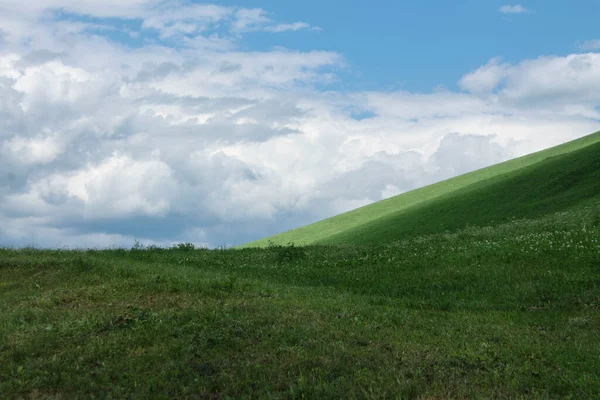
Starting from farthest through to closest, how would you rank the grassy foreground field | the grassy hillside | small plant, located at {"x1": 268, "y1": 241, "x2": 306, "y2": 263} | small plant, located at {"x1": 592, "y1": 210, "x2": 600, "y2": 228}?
the grassy hillside < small plant, located at {"x1": 268, "y1": 241, "x2": 306, "y2": 263} < small plant, located at {"x1": 592, "y1": 210, "x2": 600, "y2": 228} < the grassy foreground field

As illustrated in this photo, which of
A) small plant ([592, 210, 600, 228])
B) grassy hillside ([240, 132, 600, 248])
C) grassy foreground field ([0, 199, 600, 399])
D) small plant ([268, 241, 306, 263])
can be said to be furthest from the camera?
grassy hillside ([240, 132, 600, 248])

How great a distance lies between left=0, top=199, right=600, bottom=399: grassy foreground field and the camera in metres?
10.4

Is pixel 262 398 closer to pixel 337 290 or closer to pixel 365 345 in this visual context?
pixel 365 345

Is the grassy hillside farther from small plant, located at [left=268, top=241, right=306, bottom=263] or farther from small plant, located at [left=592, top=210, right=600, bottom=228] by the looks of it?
small plant, located at [left=268, top=241, right=306, bottom=263]

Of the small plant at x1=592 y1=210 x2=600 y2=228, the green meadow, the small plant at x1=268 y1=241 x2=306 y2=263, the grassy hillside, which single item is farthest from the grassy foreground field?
the grassy hillside

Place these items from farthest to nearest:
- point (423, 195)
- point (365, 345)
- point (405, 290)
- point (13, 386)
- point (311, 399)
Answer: point (423, 195) → point (405, 290) → point (365, 345) → point (13, 386) → point (311, 399)

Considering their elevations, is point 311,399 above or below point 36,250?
below

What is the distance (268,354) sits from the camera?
11.6 m

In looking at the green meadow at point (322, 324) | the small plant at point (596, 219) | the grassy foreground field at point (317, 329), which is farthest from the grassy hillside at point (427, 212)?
the grassy foreground field at point (317, 329)

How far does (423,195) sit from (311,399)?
77.2 meters

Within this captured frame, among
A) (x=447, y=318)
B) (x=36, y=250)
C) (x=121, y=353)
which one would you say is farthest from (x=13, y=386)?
(x=36, y=250)

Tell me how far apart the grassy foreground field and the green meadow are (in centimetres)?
5

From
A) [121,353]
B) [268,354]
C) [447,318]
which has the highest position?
[121,353]

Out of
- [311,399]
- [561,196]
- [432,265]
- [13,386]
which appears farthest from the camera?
[561,196]
